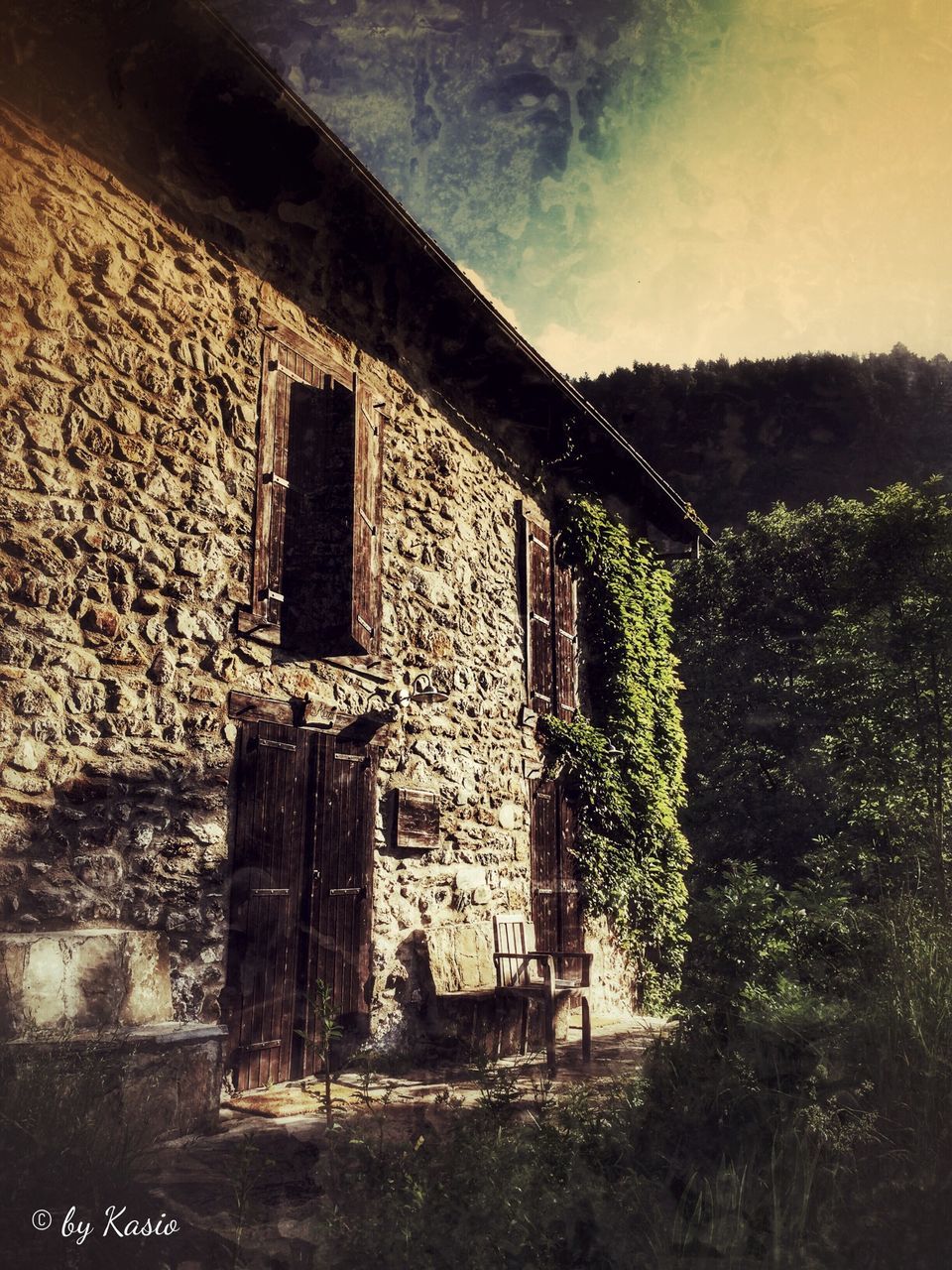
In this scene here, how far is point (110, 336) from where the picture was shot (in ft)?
14.0

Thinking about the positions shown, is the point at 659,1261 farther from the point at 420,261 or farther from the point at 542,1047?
the point at 420,261

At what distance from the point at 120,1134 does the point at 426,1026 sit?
315 centimetres

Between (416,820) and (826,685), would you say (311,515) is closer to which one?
(416,820)

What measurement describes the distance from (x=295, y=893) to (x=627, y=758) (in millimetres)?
4579

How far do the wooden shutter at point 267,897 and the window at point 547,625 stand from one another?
307 centimetres

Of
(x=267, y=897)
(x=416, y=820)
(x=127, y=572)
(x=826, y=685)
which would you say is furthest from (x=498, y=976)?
(x=826, y=685)

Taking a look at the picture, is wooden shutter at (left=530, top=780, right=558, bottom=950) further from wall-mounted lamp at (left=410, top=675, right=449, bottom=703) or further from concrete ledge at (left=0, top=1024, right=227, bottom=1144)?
concrete ledge at (left=0, top=1024, right=227, bottom=1144)

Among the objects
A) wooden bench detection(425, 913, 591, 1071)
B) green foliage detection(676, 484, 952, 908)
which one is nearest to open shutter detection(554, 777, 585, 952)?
wooden bench detection(425, 913, 591, 1071)

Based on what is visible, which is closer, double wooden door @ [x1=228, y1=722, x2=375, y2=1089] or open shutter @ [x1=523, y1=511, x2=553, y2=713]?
double wooden door @ [x1=228, y1=722, x2=375, y2=1089]

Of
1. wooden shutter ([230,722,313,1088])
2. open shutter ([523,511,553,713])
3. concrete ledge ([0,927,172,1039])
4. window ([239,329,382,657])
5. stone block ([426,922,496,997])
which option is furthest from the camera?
open shutter ([523,511,553,713])

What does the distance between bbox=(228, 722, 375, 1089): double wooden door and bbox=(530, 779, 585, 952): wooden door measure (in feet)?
7.05

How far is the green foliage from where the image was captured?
33.7ft

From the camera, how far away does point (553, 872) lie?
24.7 feet

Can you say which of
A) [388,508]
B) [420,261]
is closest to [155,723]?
[388,508]
